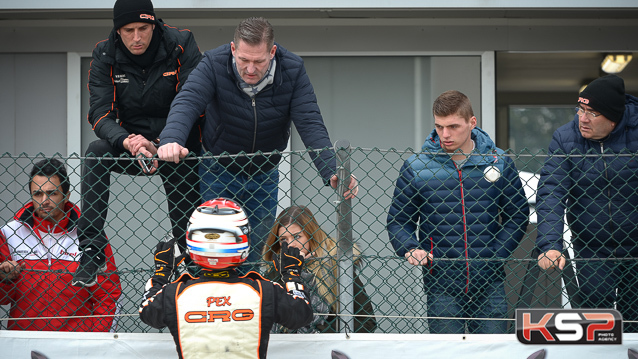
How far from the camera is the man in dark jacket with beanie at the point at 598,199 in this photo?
314 cm

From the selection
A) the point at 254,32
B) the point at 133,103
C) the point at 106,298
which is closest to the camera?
the point at 254,32

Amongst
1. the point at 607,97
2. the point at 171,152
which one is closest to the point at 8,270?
the point at 171,152

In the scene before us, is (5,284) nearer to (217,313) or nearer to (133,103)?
(133,103)

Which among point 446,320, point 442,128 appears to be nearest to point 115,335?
point 446,320

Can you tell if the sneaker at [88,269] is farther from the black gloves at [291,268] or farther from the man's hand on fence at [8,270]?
the black gloves at [291,268]

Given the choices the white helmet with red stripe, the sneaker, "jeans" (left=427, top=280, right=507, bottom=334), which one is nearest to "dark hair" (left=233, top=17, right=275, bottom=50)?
the white helmet with red stripe

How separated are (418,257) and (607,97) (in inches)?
48.2

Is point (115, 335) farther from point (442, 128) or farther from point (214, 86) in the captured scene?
point (442, 128)

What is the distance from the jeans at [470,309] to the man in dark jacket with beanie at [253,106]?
2.66 ft

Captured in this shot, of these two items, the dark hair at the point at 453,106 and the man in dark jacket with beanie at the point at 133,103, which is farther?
the dark hair at the point at 453,106

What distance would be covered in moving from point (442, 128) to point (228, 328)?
150cm

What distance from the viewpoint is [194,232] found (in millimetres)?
2643

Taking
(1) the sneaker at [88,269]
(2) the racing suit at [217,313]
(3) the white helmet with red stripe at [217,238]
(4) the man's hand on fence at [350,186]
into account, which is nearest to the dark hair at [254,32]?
(4) the man's hand on fence at [350,186]

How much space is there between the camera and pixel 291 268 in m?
2.83
